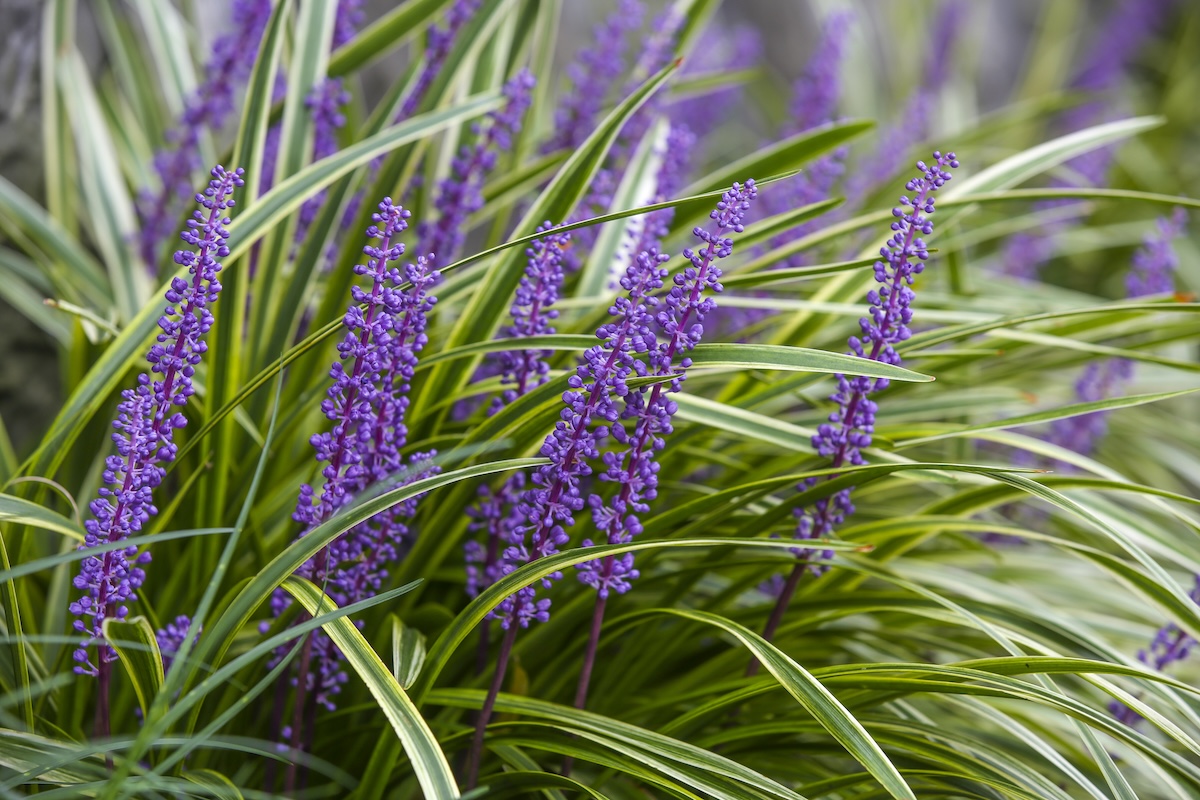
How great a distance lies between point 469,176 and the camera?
73.1 inches

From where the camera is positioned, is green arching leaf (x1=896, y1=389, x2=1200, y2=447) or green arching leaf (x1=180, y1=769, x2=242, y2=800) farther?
green arching leaf (x1=896, y1=389, x2=1200, y2=447)

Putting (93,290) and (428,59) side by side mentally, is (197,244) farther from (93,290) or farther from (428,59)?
(93,290)

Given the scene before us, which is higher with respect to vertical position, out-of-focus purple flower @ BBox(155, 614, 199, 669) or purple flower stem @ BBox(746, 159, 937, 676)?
purple flower stem @ BBox(746, 159, 937, 676)

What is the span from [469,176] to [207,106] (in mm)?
657

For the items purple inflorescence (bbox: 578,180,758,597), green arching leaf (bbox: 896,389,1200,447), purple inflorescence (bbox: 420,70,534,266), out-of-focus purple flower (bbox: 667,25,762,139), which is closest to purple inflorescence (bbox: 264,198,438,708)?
purple inflorescence (bbox: 578,180,758,597)

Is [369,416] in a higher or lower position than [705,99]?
lower

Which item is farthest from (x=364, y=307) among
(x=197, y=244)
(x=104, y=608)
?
(x=104, y=608)

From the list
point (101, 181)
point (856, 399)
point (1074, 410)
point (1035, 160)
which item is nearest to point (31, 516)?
point (856, 399)

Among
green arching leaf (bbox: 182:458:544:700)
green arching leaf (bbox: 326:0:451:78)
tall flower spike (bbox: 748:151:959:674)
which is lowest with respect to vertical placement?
green arching leaf (bbox: 182:458:544:700)

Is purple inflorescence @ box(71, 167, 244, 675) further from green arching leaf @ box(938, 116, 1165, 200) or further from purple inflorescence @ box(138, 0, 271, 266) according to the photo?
green arching leaf @ box(938, 116, 1165, 200)

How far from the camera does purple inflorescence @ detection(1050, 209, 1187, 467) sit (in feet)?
6.88

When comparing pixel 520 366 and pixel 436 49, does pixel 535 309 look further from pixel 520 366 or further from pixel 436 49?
pixel 436 49

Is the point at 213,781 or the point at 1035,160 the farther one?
the point at 1035,160

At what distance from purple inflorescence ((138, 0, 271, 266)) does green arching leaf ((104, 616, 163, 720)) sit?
1188mm
